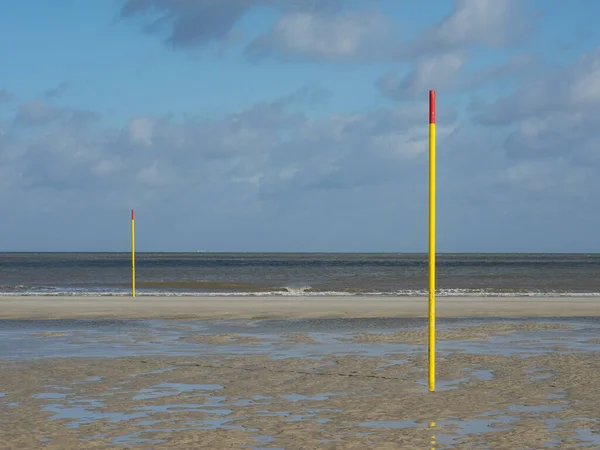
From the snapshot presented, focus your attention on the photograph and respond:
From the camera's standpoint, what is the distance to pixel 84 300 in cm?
3309

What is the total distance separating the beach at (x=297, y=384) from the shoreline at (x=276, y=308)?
1.99 m

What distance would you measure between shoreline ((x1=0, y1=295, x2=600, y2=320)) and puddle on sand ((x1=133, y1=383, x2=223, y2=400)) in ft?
41.5

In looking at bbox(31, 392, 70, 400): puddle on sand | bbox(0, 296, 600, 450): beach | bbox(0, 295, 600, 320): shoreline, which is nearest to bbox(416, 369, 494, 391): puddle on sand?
bbox(0, 296, 600, 450): beach

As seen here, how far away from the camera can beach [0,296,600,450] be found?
861 centimetres

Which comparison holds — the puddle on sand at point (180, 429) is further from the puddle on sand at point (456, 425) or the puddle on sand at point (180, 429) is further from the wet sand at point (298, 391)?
the puddle on sand at point (456, 425)

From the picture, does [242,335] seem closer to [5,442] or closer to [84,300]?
[5,442]

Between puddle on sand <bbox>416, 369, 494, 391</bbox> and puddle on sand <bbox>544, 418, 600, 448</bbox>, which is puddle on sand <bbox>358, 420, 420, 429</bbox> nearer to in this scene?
puddle on sand <bbox>544, 418, 600, 448</bbox>

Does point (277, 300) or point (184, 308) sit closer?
point (184, 308)

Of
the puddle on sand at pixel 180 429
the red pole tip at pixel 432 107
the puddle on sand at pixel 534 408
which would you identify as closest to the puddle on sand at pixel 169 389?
the puddle on sand at pixel 180 429

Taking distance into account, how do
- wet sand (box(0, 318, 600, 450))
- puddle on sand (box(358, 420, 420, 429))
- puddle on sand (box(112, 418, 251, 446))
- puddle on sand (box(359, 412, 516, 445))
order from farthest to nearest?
Answer: puddle on sand (box(358, 420, 420, 429)) → puddle on sand (box(359, 412, 516, 445)) → wet sand (box(0, 318, 600, 450)) → puddle on sand (box(112, 418, 251, 446))

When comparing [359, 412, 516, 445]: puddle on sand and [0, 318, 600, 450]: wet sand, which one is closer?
[0, 318, 600, 450]: wet sand

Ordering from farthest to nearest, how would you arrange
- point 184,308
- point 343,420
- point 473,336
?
point 184,308 → point 473,336 → point 343,420

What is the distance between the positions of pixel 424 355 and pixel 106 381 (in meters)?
5.74

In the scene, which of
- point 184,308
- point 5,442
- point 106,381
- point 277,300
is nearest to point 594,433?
point 5,442
